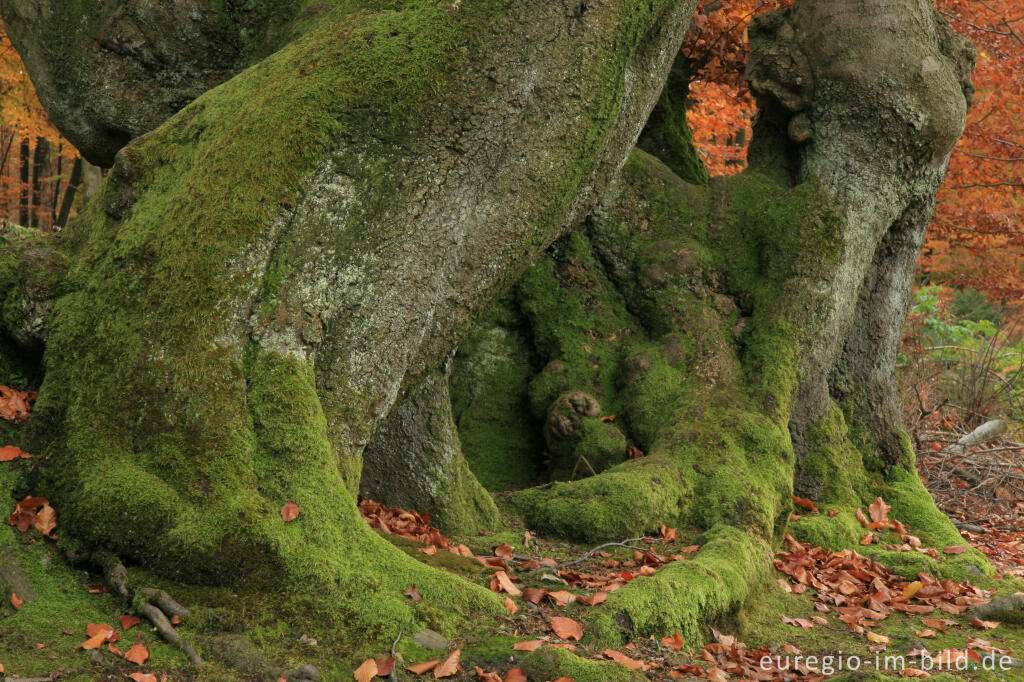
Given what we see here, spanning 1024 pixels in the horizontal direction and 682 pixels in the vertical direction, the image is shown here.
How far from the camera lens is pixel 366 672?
9.77ft

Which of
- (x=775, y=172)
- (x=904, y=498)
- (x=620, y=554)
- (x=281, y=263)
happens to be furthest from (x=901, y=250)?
(x=281, y=263)

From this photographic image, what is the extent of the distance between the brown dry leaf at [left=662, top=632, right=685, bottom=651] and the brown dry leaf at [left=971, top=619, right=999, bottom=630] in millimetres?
2083

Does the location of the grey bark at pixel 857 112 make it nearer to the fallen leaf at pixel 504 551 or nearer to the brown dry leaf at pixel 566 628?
the fallen leaf at pixel 504 551

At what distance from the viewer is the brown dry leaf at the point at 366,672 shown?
2.96 metres

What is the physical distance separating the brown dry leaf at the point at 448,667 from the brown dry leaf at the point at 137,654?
1004 millimetres

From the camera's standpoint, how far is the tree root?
2.99 meters

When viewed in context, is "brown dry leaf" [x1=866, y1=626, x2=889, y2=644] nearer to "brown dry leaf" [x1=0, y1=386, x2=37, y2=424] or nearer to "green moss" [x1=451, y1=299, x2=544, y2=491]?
"green moss" [x1=451, y1=299, x2=544, y2=491]

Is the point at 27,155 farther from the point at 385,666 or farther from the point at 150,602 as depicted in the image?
the point at 385,666

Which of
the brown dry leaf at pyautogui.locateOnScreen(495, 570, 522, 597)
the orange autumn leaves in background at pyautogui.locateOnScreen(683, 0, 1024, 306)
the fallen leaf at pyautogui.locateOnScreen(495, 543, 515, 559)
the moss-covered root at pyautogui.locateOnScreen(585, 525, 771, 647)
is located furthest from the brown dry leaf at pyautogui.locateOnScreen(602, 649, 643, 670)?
the orange autumn leaves in background at pyautogui.locateOnScreen(683, 0, 1024, 306)

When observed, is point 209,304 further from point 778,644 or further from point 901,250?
point 901,250

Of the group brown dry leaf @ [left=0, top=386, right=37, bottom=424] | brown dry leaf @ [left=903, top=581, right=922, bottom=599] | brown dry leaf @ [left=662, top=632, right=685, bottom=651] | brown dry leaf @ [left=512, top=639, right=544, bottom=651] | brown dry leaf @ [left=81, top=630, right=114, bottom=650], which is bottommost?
brown dry leaf @ [left=662, top=632, right=685, bottom=651]

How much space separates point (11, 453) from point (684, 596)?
3.10 meters

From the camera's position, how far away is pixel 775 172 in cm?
707

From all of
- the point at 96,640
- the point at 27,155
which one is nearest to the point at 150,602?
the point at 96,640
